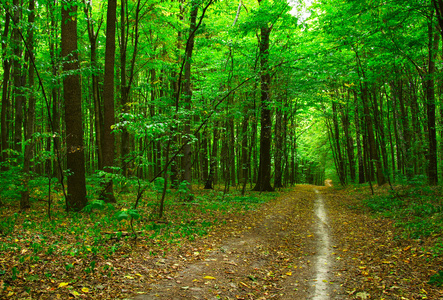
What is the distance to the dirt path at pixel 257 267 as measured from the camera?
163 inches

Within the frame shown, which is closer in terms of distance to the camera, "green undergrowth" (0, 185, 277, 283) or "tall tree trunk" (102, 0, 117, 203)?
"green undergrowth" (0, 185, 277, 283)

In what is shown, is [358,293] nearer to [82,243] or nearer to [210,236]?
[210,236]

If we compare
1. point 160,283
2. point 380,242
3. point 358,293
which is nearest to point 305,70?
point 380,242

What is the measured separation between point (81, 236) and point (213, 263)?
3032 millimetres

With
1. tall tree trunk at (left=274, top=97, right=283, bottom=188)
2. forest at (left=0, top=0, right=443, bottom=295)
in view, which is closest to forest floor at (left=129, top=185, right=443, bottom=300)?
forest at (left=0, top=0, right=443, bottom=295)

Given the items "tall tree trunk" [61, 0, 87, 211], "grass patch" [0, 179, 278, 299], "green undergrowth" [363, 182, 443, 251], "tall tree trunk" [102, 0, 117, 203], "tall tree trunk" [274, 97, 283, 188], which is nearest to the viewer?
"grass patch" [0, 179, 278, 299]

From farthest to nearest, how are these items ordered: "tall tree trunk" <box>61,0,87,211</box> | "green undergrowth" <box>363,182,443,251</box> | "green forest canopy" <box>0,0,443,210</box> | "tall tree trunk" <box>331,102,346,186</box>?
"tall tree trunk" <box>331,102,346,186</box>, "tall tree trunk" <box>61,0,87,211</box>, "green forest canopy" <box>0,0,443,210</box>, "green undergrowth" <box>363,182,443,251</box>

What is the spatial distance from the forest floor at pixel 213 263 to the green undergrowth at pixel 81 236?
0.08 ft

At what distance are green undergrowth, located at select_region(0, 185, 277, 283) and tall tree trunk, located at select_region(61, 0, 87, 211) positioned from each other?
0.73 meters

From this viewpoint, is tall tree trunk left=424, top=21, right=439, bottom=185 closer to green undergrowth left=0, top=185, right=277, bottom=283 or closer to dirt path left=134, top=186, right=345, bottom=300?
dirt path left=134, top=186, right=345, bottom=300

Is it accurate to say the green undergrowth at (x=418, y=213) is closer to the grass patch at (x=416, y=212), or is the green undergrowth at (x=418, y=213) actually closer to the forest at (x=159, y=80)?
the grass patch at (x=416, y=212)

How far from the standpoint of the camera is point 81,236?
19.0 ft

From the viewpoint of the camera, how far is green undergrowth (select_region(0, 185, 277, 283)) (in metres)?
4.09

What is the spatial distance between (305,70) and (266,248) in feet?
31.4
